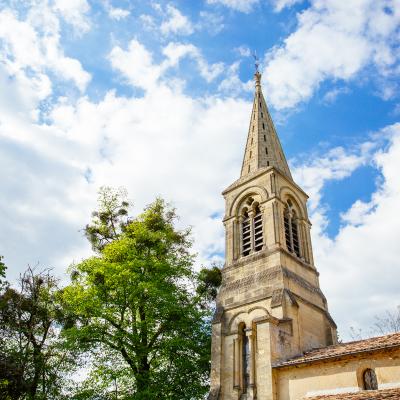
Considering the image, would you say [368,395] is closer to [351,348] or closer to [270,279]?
[351,348]

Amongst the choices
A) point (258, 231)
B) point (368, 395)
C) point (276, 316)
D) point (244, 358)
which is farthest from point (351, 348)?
point (258, 231)

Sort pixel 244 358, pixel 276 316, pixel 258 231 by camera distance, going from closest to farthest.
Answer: pixel 276 316 < pixel 244 358 < pixel 258 231

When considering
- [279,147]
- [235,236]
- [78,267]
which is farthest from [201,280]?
[279,147]

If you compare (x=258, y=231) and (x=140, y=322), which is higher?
(x=258, y=231)

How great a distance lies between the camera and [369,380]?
13.8 meters

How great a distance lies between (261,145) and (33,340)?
16.2 metres

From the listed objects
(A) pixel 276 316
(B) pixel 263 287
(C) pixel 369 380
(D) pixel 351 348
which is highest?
(B) pixel 263 287

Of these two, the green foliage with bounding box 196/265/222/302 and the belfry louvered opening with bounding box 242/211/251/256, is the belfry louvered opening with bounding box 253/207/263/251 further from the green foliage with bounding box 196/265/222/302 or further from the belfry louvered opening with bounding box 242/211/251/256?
the green foliage with bounding box 196/265/222/302

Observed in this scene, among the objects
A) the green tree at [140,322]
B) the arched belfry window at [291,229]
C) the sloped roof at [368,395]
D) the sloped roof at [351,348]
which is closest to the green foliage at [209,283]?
the green tree at [140,322]

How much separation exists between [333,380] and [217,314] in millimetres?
6340

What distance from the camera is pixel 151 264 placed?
20.8m

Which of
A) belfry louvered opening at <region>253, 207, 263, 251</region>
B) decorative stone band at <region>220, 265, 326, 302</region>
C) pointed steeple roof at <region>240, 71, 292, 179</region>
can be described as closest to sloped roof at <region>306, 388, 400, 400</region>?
decorative stone band at <region>220, 265, 326, 302</region>

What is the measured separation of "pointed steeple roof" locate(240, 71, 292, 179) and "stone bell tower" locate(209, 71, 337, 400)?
0.09 metres

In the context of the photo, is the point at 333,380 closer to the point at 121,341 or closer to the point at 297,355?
the point at 297,355
